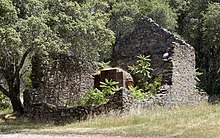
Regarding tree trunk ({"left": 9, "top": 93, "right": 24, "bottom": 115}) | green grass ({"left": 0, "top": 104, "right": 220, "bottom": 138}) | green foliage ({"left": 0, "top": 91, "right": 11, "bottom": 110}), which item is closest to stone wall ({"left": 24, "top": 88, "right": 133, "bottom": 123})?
green grass ({"left": 0, "top": 104, "right": 220, "bottom": 138})

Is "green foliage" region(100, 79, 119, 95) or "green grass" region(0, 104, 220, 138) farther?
"green foliage" region(100, 79, 119, 95)

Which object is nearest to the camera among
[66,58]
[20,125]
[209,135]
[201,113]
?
[209,135]

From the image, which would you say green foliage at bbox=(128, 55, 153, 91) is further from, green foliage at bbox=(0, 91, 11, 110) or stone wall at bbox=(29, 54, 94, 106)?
green foliage at bbox=(0, 91, 11, 110)

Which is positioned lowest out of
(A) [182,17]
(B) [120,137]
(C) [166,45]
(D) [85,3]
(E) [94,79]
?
(B) [120,137]

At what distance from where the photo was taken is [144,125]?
557 inches

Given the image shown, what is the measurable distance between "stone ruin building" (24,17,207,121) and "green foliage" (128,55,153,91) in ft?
1.42

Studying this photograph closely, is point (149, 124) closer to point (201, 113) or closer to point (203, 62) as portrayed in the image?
point (201, 113)

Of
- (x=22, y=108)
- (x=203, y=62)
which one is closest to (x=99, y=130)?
(x=22, y=108)

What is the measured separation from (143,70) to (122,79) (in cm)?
164

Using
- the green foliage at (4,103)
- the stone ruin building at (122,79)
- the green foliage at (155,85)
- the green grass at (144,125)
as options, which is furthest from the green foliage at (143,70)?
the green foliage at (4,103)

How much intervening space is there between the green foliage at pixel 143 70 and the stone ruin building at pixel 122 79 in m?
0.43

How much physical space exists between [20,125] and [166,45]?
9691mm

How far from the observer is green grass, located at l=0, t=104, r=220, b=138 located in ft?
41.4

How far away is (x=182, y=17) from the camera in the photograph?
42.9 m
